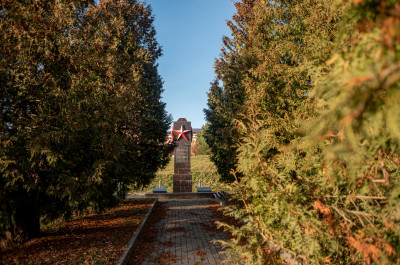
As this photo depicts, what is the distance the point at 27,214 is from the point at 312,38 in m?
9.91

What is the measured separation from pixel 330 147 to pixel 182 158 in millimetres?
16929

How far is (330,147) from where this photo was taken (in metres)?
A: 2.57

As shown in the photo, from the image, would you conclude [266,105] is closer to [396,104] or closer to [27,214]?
[396,104]

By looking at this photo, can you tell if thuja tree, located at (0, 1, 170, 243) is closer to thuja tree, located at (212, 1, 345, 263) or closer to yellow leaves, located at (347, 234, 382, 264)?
thuja tree, located at (212, 1, 345, 263)

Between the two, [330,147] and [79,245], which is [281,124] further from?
[79,245]

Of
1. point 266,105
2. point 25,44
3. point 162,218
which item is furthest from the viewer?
point 162,218

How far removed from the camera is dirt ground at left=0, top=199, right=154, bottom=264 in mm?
5055

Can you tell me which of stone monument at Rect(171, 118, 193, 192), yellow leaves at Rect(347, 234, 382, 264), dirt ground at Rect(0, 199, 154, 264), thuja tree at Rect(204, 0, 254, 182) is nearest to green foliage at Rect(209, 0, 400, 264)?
yellow leaves at Rect(347, 234, 382, 264)

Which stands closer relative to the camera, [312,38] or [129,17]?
[312,38]

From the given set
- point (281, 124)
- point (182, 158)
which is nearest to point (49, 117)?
point (281, 124)

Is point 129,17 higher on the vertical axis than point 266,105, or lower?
higher

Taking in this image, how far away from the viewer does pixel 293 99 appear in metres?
8.10

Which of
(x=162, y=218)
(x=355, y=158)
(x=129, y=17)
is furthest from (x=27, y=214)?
(x=129, y=17)

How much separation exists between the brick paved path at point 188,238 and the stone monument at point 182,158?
6753mm
